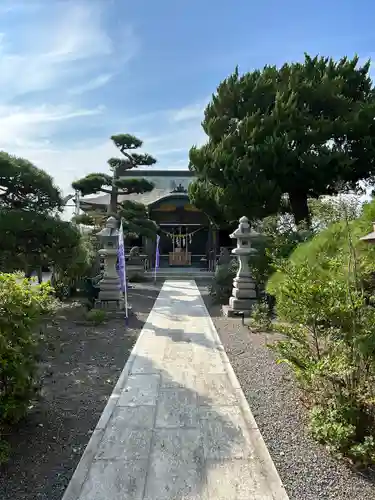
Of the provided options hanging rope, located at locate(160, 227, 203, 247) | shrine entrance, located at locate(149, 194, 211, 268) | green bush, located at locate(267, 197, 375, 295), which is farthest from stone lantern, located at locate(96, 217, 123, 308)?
hanging rope, located at locate(160, 227, 203, 247)

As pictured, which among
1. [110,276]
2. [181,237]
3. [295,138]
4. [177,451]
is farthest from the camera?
[181,237]

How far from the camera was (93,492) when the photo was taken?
2.30 meters

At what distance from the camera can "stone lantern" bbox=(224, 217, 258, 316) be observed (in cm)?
852

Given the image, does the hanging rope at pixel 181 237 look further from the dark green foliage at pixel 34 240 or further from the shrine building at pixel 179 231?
the dark green foliage at pixel 34 240

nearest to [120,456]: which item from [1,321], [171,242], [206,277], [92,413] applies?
[92,413]

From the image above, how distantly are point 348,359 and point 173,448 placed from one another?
5.05ft

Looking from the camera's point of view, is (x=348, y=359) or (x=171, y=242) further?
(x=171, y=242)

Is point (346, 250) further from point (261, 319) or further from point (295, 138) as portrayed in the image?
point (295, 138)

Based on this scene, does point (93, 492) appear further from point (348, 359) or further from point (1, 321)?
point (348, 359)

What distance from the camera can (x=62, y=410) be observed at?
349 cm

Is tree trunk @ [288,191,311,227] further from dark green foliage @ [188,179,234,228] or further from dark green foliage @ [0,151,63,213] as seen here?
dark green foliage @ [0,151,63,213]

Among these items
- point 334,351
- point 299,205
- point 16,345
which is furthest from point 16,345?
point 299,205

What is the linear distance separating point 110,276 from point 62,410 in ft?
18.5

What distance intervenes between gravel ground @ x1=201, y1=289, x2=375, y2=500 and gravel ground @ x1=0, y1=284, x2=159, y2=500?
4.79 ft
